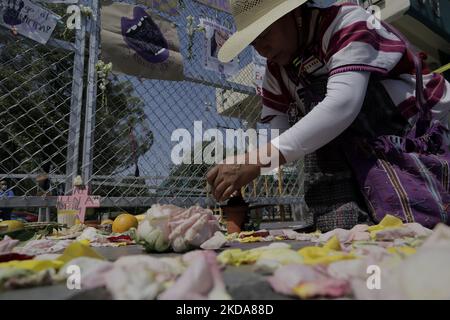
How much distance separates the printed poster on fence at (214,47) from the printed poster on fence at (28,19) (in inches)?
50.4

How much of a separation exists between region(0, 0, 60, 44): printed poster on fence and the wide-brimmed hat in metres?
1.44

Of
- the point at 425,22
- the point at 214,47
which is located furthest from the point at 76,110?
the point at 425,22

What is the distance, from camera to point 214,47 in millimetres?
3191

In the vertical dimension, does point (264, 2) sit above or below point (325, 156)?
above

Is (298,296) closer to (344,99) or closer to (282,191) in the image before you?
(344,99)

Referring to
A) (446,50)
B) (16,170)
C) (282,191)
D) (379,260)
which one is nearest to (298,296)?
(379,260)

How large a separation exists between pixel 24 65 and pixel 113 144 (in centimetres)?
77

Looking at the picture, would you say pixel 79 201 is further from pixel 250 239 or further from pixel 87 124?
pixel 250 239

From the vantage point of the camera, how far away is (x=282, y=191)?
3355mm

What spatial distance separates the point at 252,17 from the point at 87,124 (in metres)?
1.51

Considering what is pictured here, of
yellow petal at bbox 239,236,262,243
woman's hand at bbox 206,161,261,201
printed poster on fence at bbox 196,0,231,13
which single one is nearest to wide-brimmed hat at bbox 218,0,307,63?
woman's hand at bbox 206,161,261,201
